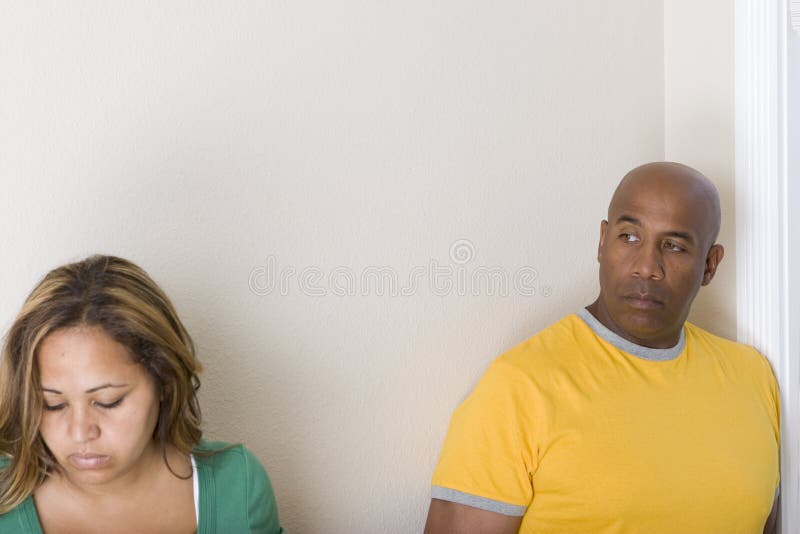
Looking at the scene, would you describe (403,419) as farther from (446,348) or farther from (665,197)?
(665,197)

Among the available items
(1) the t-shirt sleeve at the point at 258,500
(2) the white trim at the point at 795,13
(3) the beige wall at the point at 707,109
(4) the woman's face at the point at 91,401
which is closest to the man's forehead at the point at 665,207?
(3) the beige wall at the point at 707,109

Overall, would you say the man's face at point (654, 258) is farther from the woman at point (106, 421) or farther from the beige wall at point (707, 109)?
the woman at point (106, 421)

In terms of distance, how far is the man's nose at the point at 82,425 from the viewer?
139 centimetres

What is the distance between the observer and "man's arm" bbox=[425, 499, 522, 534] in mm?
1672

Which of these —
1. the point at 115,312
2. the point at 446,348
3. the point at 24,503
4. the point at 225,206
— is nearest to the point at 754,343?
the point at 446,348

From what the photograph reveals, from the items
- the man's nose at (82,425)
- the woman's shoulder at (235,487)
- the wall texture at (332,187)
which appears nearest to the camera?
the man's nose at (82,425)

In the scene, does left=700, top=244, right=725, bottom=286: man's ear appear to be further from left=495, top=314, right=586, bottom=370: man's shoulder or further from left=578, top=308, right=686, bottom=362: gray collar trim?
left=495, top=314, right=586, bottom=370: man's shoulder

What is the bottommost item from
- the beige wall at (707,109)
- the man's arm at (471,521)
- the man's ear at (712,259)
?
the man's arm at (471,521)

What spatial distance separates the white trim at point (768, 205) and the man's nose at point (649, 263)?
380 millimetres

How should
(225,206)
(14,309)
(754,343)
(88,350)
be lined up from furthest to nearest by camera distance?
(754,343) < (225,206) < (14,309) < (88,350)

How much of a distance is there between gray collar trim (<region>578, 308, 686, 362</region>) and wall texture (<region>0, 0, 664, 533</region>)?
282mm

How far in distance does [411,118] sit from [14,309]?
2.96ft

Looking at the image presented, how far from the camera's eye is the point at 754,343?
2.03 m

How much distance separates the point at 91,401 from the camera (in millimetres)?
1415
